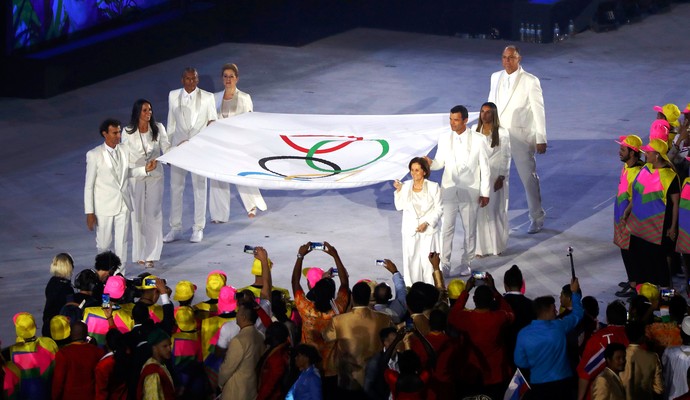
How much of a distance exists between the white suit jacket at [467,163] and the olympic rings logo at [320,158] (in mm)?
839

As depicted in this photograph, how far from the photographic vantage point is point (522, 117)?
1617 cm

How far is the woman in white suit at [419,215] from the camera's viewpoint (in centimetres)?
1370

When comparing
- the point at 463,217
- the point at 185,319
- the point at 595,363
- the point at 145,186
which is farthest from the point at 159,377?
the point at 463,217

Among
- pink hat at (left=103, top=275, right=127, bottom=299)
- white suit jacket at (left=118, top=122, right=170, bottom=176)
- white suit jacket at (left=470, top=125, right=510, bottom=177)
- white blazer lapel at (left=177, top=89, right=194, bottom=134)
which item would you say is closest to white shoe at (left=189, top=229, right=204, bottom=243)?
white suit jacket at (left=118, top=122, right=170, bottom=176)

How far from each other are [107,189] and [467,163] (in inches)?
150

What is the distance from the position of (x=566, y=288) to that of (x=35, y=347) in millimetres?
4237

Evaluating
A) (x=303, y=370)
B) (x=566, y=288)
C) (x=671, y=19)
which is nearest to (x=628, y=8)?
(x=671, y=19)

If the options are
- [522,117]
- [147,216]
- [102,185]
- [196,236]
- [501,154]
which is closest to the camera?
[102,185]

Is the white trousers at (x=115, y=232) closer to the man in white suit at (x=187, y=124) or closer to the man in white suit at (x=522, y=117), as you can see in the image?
the man in white suit at (x=187, y=124)

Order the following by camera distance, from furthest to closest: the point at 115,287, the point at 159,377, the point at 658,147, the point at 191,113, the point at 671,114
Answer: the point at 191,113, the point at 671,114, the point at 658,147, the point at 115,287, the point at 159,377

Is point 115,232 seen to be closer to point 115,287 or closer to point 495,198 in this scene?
point 115,287

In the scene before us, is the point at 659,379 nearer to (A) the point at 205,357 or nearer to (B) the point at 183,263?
(A) the point at 205,357

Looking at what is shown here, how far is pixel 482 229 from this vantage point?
15422 millimetres

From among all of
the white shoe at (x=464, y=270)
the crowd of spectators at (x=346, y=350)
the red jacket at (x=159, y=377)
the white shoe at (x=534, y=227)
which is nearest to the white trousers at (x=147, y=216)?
the white shoe at (x=464, y=270)
